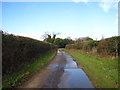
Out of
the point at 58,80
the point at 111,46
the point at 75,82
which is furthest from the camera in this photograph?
the point at 111,46

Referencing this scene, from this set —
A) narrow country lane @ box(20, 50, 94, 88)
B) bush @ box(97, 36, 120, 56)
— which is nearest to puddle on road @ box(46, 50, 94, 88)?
narrow country lane @ box(20, 50, 94, 88)

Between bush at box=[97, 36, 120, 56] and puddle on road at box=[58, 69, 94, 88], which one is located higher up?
bush at box=[97, 36, 120, 56]

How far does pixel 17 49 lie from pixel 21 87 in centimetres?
369

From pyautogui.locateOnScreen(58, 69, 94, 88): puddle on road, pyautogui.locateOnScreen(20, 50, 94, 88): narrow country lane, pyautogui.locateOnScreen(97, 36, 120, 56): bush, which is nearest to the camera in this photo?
pyautogui.locateOnScreen(58, 69, 94, 88): puddle on road

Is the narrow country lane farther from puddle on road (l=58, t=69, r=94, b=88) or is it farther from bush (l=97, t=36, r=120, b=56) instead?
bush (l=97, t=36, r=120, b=56)

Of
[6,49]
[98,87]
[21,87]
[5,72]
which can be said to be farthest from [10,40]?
[98,87]

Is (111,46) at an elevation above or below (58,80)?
above

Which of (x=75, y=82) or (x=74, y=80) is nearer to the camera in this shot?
(x=75, y=82)

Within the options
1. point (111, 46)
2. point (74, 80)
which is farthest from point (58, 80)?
point (111, 46)

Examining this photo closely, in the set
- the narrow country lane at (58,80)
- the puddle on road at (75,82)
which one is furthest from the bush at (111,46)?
the puddle on road at (75,82)

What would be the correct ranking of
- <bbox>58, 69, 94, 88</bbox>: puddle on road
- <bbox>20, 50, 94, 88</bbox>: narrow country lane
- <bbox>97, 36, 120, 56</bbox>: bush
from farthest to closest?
<bbox>97, 36, 120, 56</bbox>: bush → <bbox>20, 50, 94, 88</bbox>: narrow country lane → <bbox>58, 69, 94, 88</bbox>: puddle on road

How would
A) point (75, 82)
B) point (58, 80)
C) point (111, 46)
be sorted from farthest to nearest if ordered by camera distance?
point (111, 46)
point (58, 80)
point (75, 82)

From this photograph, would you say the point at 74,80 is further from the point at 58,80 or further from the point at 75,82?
the point at 58,80

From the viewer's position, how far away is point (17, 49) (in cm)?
834
